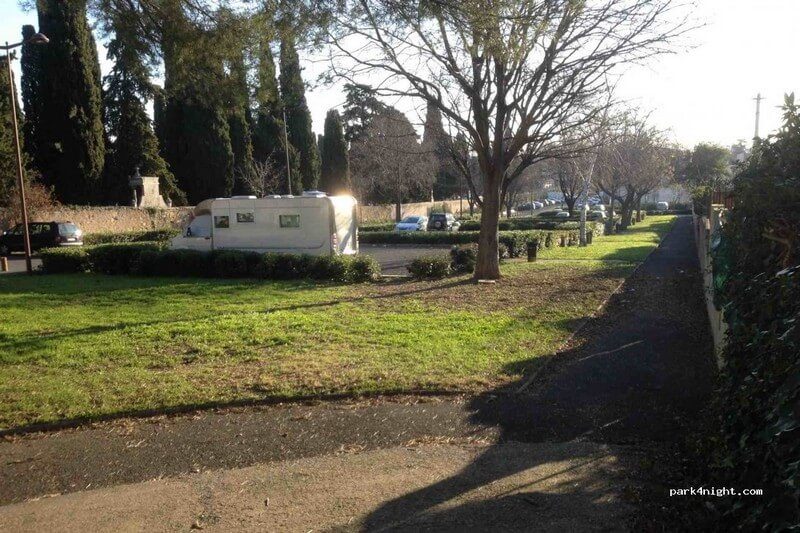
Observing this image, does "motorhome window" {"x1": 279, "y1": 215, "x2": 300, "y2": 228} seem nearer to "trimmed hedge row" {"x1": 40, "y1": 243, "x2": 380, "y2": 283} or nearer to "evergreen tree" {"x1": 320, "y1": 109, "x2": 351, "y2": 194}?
"trimmed hedge row" {"x1": 40, "y1": 243, "x2": 380, "y2": 283}

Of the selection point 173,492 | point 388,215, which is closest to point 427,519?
point 173,492

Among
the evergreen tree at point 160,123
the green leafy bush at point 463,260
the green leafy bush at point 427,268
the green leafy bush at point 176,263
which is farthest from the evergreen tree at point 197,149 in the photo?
the green leafy bush at point 427,268

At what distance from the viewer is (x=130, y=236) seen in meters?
36.1

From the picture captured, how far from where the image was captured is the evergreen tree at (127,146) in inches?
1719

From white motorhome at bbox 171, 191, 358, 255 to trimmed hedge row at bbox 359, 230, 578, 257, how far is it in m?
6.08

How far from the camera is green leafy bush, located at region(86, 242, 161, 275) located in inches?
779

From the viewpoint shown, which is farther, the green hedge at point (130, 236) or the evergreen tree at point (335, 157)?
the evergreen tree at point (335, 157)

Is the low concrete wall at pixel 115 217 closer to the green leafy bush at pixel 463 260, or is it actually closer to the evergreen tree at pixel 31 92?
the evergreen tree at pixel 31 92

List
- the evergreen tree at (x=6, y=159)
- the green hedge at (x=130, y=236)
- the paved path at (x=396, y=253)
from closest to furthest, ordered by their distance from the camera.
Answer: the paved path at (x=396, y=253)
the evergreen tree at (x=6, y=159)
the green hedge at (x=130, y=236)

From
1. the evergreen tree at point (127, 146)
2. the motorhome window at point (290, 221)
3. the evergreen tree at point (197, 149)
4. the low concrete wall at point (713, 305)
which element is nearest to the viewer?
the low concrete wall at point (713, 305)

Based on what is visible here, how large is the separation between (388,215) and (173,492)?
5201 cm

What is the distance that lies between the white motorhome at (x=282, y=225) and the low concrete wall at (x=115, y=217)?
11.7 meters

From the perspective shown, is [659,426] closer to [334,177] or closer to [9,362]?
[9,362]

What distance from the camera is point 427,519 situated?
13.4ft
